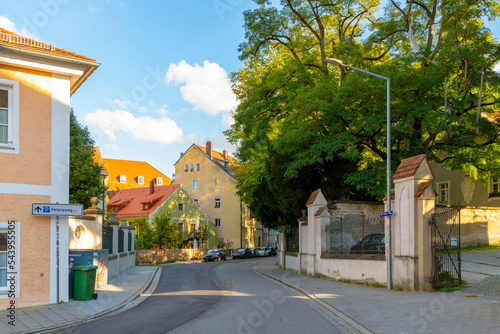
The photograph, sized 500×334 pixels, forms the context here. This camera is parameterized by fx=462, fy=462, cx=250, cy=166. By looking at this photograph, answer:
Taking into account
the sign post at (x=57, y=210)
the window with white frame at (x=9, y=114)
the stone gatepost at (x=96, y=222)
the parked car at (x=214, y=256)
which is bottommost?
the parked car at (x=214, y=256)

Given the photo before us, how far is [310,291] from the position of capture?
16234mm

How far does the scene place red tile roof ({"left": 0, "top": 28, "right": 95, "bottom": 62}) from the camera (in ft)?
42.9

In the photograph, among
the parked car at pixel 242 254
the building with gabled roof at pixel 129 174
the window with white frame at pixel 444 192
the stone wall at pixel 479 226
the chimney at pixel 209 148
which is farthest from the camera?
the building with gabled roof at pixel 129 174

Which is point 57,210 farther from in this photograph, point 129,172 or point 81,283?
point 129,172

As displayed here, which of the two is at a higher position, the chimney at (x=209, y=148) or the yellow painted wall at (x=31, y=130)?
the chimney at (x=209, y=148)

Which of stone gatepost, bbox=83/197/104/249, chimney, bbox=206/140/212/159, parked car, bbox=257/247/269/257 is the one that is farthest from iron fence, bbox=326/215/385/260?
chimney, bbox=206/140/212/159

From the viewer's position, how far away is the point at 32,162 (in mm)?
13266

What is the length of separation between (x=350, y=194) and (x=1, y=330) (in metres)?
20.6

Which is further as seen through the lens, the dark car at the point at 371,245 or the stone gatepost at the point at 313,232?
the stone gatepost at the point at 313,232

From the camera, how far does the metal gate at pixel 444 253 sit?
1446 cm

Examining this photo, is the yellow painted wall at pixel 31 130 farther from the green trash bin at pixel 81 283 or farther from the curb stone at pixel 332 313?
the curb stone at pixel 332 313

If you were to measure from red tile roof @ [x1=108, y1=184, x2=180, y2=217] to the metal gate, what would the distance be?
4581 centimetres

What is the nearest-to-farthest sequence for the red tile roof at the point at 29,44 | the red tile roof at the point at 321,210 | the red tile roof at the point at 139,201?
1. the red tile roof at the point at 29,44
2. the red tile roof at the point at 321,210
3. the red tile roof at the point at 139,201

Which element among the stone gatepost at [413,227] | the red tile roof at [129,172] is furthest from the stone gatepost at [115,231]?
the red tile roof at [129,172]
